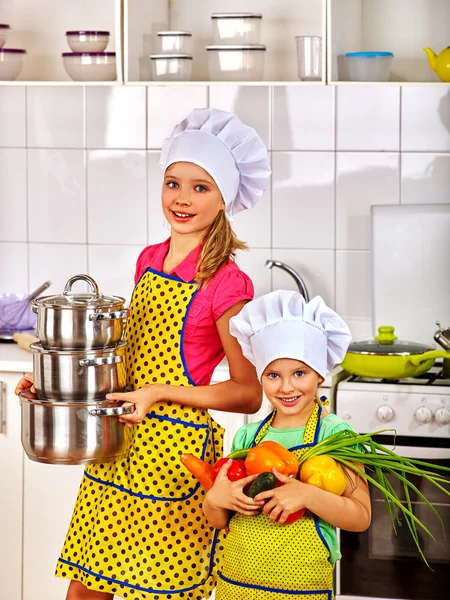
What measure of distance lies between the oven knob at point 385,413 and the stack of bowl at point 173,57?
1.19 metres

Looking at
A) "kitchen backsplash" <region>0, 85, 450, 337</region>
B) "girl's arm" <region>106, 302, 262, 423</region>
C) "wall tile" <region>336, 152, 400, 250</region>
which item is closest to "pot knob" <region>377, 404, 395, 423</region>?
"kitchen backsplash" <region>0, 85, 450, 337</region>

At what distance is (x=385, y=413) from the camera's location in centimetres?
256

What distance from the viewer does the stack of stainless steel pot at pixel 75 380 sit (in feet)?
4.96

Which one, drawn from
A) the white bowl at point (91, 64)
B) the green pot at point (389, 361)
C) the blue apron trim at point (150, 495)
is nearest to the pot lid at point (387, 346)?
the green pot at point (389, 361)

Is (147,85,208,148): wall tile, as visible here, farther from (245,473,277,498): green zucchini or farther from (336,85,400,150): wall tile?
(245,473,277,498): green zucchini

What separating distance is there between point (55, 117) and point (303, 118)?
81 cm

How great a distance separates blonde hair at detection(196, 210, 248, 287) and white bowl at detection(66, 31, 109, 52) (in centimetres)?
150

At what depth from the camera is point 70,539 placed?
172cm

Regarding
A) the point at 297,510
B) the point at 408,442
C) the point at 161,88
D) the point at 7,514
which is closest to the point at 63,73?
the point at 161,88

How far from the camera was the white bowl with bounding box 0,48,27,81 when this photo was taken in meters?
3.12

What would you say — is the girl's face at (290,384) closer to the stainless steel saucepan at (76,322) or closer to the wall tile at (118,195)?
the stainless steel saucepan at (76,322)

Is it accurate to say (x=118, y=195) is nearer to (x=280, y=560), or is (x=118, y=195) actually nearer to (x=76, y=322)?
(x=76, y=322)

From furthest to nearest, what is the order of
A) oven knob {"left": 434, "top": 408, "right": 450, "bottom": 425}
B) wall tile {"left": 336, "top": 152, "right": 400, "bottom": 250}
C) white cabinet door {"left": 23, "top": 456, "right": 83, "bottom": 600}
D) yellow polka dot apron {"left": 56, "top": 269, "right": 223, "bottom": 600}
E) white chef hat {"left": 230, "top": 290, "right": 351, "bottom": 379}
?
1. wall tile {"left": 336, "top": 152, "right": 400, "bottom": 250}
2. white cabinet door {"left": 23, "top": 456, "right": 83, "bottom": 600}
3. oven knob {"left": 434, "top": 408, "right": 450, "bottom": 425}
4. yellow polka dot apron {"left": 56, "top": 269, "right": 223, "bottom": 600}
5. white chef hat {"left": 230, "top": 290, "right": 351, "bottom": 379}

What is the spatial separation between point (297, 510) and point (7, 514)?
5.17 feet
